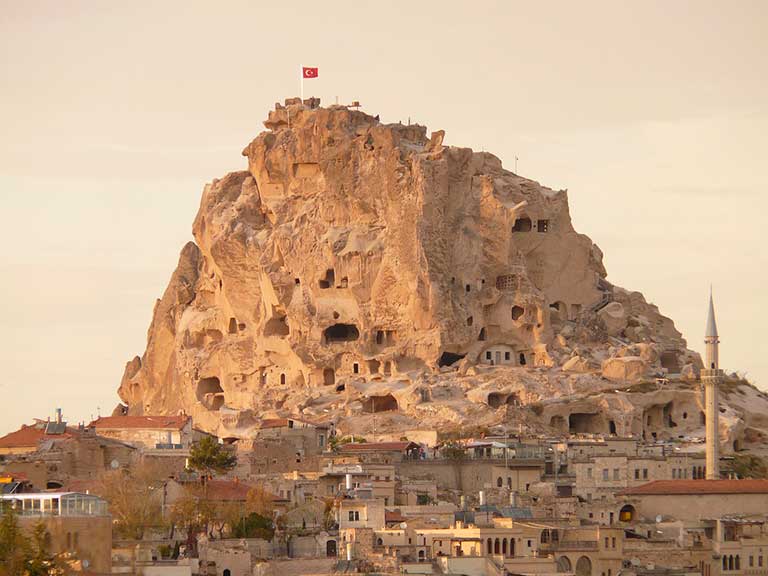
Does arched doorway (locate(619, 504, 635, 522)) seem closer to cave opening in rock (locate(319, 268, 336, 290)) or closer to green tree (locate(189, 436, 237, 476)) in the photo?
green tree (locate(189, 436, 237, 476))

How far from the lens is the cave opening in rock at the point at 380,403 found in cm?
12650

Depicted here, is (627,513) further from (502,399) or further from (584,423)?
(502,399)

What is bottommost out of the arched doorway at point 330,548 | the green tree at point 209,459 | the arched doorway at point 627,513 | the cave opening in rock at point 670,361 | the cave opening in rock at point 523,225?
the arched doorway at point 330,548

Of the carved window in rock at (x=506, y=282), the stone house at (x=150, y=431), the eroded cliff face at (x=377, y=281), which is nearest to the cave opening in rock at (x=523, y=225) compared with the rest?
the eroded cliff face at (x=377, y=281)

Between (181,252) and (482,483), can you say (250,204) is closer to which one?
(181,252)

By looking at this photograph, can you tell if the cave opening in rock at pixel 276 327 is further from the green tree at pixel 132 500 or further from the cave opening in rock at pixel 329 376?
the green tree at pixel 132 500

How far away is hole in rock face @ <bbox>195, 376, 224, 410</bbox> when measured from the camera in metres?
135

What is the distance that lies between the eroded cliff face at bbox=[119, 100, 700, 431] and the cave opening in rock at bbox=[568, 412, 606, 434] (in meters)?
2.85

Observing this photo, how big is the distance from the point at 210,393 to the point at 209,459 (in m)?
38.3

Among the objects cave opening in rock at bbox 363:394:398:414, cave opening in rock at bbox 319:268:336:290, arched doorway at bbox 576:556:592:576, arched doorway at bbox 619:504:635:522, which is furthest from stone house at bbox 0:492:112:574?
cave opening in rock at bbox 319:268:336:290

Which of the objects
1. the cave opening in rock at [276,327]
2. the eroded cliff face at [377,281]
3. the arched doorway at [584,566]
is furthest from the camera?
the cave opening in rock at [276,327]

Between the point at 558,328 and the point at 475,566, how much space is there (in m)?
55.5

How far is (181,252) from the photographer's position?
144 metres

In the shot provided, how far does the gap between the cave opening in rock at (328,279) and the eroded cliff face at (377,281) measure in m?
0.07
